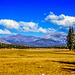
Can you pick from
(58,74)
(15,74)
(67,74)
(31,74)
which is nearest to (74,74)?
(67,74)

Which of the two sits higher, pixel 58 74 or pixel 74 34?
pixel 74 34

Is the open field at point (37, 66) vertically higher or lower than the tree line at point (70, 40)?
lower

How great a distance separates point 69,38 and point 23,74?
297ft

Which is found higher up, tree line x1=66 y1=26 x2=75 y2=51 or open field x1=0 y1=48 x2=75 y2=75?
tree line x1=66 y1=26 x2=75 y2=51

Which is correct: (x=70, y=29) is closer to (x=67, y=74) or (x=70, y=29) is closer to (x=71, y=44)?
(x=71, y=44)

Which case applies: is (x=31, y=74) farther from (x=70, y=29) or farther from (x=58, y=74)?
(x=70, y=29)

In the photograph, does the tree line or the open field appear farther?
the tree line

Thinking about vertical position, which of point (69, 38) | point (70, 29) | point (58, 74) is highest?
point (70, 29)

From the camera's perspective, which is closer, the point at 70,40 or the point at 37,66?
the point at 37,66

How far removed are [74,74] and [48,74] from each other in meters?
3.16

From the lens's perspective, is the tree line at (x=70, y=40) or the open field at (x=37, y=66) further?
the tree line at (x=70, y=40)

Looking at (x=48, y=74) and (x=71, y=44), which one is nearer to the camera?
(x=48, y=74)

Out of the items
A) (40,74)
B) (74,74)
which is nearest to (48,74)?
(40,74)

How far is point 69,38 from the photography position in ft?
341
